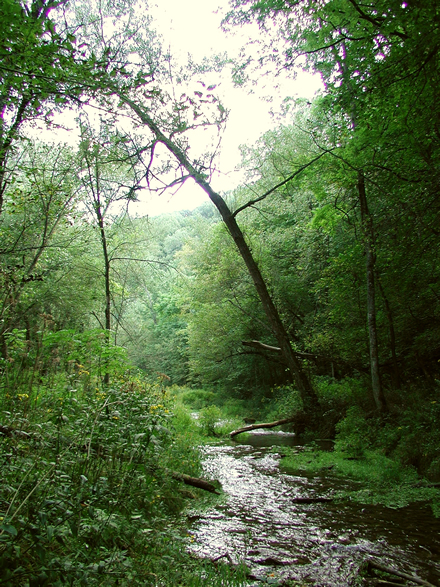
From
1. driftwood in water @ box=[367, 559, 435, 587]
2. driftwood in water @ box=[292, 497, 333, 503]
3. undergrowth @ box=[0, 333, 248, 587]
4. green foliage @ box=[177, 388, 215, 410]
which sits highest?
undergrowth @ box=[0, 333, 248, 587]

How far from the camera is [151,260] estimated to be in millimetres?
9688

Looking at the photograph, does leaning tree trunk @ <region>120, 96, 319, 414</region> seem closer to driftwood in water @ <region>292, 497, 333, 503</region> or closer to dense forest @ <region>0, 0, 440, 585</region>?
dense forest @ <region>0, 0, 440, 585</region>

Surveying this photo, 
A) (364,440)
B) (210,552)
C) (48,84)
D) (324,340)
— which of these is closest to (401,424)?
(364,440)

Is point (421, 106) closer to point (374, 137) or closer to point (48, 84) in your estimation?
point (374, 137)

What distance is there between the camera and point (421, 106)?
507 centimetres

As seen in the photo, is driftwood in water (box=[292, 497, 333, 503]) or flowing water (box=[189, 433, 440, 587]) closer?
flowing water (box=[189, 433, 440, 587])

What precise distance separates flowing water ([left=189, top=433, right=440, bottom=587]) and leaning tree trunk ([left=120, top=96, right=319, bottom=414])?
4537 millimetres

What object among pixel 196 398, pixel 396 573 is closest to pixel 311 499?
pixel 396 573

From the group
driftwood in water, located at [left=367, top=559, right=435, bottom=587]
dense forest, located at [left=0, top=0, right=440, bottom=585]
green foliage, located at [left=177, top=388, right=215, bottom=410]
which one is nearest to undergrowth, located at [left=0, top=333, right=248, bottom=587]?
dense forest, located at [left=0, top=0, right=440, bottom=585]

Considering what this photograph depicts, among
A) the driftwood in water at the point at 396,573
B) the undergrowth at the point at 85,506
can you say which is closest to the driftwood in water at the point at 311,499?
the undergrowth at the point at 85,506

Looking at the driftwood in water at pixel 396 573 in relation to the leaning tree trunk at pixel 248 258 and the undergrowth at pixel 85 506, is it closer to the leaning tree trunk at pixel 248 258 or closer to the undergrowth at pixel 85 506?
the undergrowth at pixel 85 506

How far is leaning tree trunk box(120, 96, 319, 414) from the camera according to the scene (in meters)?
7.40

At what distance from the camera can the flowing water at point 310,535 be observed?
3221 millimetres

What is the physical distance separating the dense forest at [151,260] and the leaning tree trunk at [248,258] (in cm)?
5
